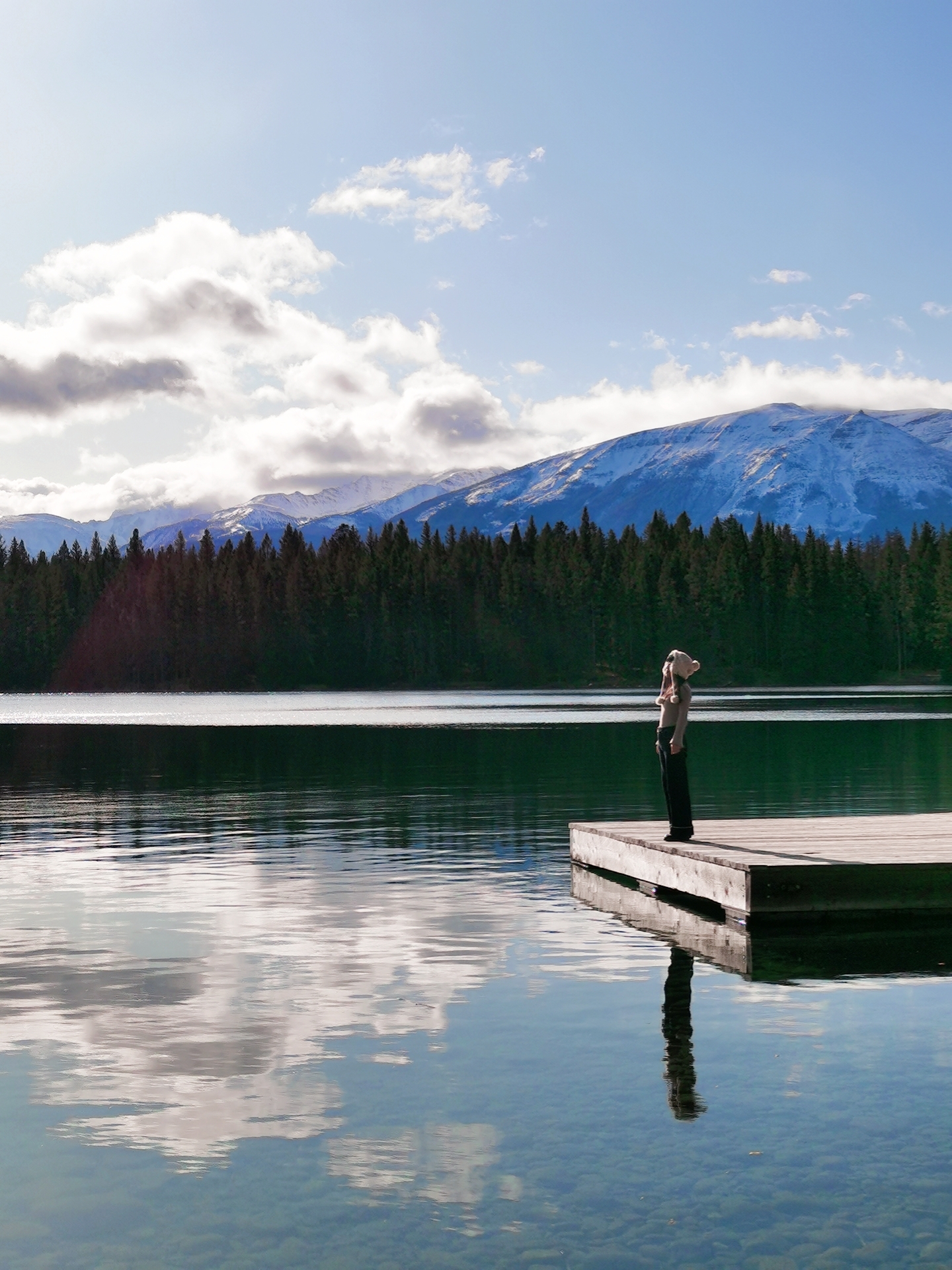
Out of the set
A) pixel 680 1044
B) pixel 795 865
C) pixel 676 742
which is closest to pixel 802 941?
pixel 795 865

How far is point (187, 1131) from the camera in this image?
32.1 feet

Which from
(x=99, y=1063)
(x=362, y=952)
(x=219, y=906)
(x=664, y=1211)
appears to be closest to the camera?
(x=664, y=1211)

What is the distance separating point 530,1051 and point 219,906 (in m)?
8.85

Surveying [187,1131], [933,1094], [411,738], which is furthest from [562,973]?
[411,738]

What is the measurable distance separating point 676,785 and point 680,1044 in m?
9.14

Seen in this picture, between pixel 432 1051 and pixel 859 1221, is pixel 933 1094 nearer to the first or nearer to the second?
pixel 859 1221

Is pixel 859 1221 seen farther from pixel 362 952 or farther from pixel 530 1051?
pixel 362 952

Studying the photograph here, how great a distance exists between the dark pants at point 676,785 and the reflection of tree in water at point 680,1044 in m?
4.89

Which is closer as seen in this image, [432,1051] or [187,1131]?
[187,1131]

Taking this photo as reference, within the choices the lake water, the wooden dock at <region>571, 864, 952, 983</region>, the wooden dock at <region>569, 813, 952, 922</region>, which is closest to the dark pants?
the wooden dock at <region>569, 813, 952, 922</region>

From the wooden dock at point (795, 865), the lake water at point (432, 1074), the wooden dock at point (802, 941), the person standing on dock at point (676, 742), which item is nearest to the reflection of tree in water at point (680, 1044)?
the lake water at point (432, 1074)

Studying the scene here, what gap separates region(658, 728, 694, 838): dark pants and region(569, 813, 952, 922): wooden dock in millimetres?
337

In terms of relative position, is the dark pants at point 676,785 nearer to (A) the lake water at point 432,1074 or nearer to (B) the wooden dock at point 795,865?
(B) the wooden dock at point 795,865

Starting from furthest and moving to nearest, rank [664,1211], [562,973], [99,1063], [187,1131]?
[562,973] < [99,1063] < [187,1131] < [664,1211]
